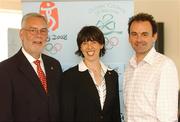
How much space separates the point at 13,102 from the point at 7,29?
217 cm

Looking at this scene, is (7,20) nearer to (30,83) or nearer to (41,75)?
(41,75)

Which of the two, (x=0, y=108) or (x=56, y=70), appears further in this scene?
(x=56, y=70)

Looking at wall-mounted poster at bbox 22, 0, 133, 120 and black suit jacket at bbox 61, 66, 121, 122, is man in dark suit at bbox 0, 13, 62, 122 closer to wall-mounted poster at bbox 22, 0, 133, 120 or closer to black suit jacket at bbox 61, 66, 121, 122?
black suit jacket at bbox 61, 66, 121, 122

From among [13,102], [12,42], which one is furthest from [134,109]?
[12,42]

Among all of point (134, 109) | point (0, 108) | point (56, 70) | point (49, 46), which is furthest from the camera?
point (49, 46)

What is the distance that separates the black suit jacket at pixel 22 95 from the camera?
239 centimetres

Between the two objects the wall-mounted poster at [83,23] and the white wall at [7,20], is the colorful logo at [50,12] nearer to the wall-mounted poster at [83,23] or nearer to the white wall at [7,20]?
the wall-mounted poster at [83,23]

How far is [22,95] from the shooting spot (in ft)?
7.97

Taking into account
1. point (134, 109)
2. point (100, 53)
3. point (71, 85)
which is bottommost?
point (134, 109)

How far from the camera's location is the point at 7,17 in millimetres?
4414

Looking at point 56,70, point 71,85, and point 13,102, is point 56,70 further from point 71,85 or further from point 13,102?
point 13,102

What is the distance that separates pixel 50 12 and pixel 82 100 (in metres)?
1.09

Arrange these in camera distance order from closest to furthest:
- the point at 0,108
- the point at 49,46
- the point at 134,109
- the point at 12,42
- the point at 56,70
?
the point at 0,108 → the point at 134,109 → the point at 56,70 → the point at 49,46 → the point at 12,42

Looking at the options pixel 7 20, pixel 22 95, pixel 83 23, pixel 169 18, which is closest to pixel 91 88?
Result: pixel 22 95
